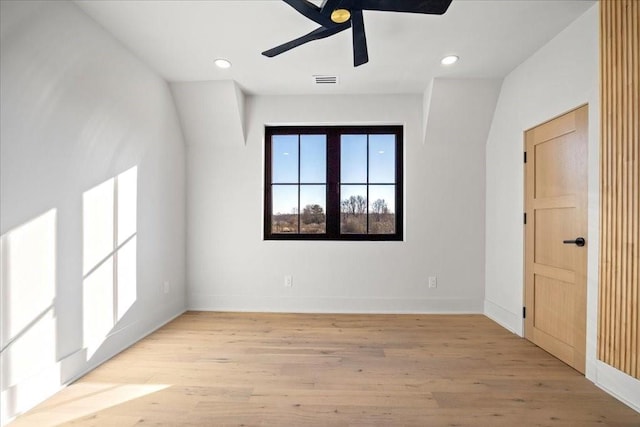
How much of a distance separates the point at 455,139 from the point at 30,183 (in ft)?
12.3

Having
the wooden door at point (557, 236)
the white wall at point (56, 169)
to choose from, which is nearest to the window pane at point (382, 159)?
the wooden door at point (557, 236)

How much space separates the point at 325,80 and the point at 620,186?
254cm

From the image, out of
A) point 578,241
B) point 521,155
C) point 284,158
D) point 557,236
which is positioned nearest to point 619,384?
point 578,241

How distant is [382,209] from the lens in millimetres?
3729

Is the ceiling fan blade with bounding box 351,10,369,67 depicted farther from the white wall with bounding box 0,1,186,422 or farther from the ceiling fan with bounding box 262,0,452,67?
the white wall with bounding box 0,1,186,422

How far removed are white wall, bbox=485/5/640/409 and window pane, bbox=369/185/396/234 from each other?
3.52 ft

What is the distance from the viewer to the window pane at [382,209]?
371 cm

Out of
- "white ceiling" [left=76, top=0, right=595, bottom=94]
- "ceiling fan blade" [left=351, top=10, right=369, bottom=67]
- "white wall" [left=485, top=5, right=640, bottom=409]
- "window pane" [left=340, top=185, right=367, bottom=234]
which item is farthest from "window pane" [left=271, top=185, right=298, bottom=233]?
"white wall" [left=485, top=5, right=640, bottom=409]

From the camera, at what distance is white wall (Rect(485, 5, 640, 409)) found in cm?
210

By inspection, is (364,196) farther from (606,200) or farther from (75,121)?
(75,121)

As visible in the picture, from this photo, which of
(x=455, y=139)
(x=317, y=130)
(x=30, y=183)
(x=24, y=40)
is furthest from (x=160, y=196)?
(x=455, y=139)

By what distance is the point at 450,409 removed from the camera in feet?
5.90

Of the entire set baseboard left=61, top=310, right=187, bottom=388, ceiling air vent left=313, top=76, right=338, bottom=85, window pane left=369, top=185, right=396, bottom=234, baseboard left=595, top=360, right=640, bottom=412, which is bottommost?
baseboard left=61, top=310, right=187, bottom=388

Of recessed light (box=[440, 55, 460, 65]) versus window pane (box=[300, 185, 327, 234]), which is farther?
window pane (box=[300, 185, 327, 234])
